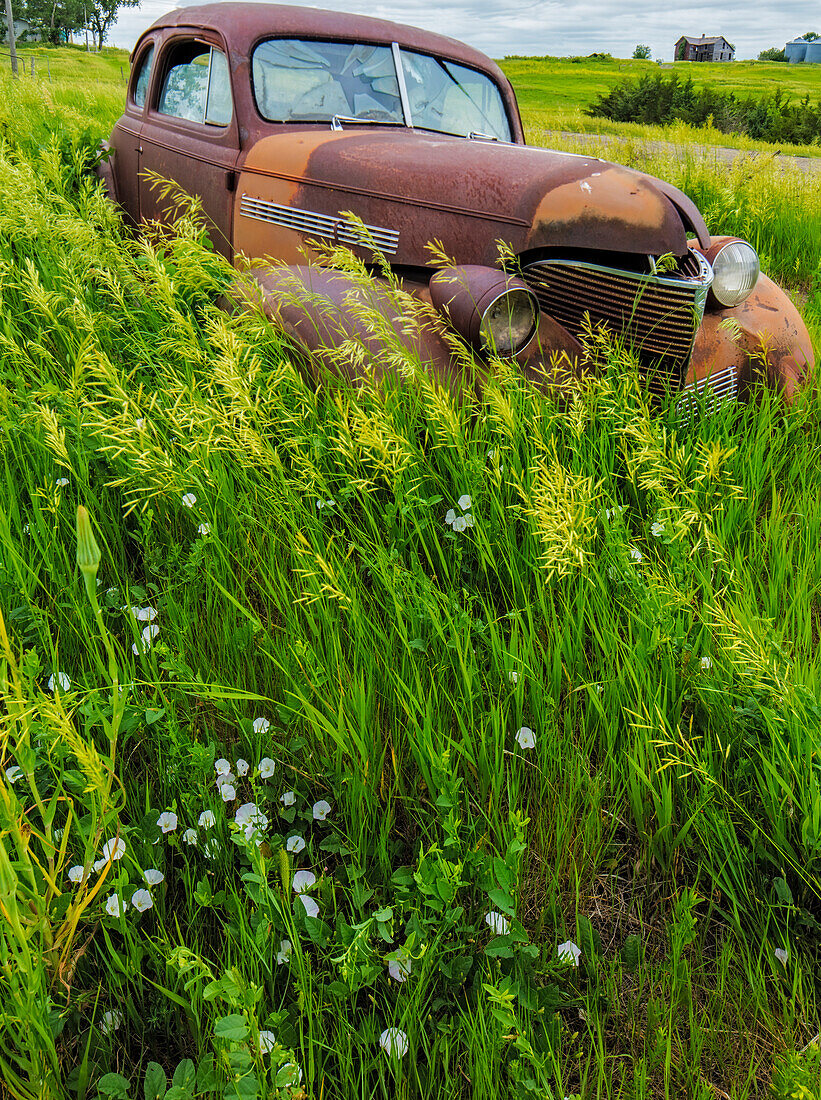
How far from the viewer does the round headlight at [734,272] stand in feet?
9.32

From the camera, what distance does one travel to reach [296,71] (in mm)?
3652

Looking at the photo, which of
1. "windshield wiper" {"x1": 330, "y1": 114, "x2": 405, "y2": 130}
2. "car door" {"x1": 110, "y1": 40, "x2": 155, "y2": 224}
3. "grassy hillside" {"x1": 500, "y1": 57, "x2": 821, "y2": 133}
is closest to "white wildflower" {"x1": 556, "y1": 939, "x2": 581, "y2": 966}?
"windshield wiper" {"x1": 330, "y1": 114, "x2": 405, "y2": 130}

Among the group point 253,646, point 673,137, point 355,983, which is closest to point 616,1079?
point 355,983

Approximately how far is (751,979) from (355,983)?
65 cm

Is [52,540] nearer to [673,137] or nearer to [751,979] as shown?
[751,979]

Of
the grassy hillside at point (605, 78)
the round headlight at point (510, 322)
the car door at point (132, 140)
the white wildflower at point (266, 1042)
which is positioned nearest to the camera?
the white wildflower at point (266, 1042)

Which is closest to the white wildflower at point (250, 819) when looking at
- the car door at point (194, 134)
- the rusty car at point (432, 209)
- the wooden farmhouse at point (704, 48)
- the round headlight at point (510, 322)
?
the rusty car at point (432, 209)

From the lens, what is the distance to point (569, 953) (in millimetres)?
1189

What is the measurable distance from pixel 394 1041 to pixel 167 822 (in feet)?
1.88

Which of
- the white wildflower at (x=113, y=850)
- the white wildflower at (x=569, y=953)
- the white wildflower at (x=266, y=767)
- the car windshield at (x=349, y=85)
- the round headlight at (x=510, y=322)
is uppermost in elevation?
the car windshield at (x=349, y=85)

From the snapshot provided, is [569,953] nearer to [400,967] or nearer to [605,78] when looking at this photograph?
[400,967]

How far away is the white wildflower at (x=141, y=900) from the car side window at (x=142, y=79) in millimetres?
5089

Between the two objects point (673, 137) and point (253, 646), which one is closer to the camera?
point (253, 646)

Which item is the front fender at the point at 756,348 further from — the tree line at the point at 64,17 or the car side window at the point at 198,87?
the tree line at the point at 64,17
